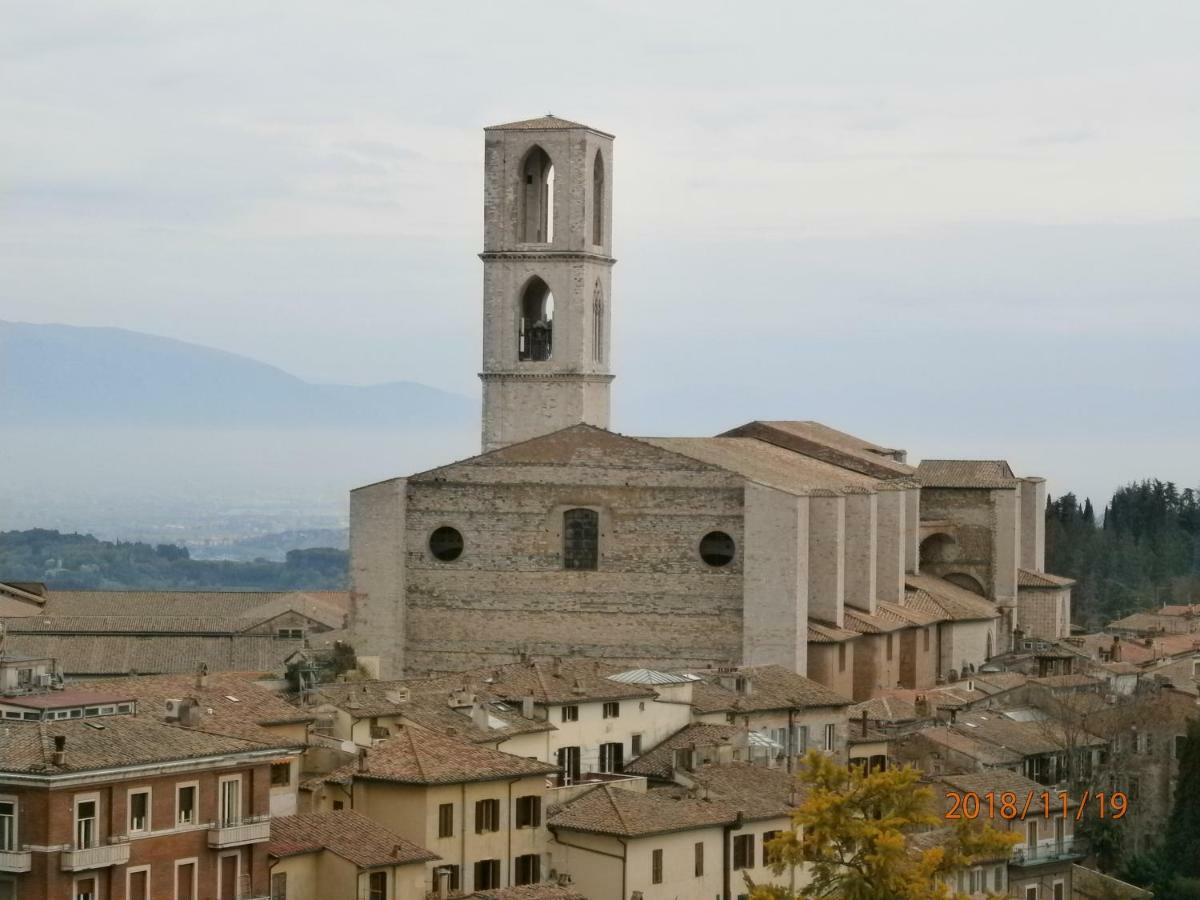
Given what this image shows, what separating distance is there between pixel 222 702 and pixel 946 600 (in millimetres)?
25044

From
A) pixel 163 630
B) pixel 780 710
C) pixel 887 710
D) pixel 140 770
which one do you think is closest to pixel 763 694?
pixel 780 710

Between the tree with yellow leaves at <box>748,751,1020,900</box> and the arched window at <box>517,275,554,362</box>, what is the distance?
29312mm

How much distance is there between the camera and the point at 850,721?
Answer: 4559cm

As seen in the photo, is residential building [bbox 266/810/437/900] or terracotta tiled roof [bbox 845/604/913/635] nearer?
residential building [bbox 266/810/437/900]

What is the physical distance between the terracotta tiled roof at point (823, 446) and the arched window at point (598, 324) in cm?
359

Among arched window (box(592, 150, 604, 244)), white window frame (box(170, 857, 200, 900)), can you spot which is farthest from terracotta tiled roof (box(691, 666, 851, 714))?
arched window (box(592, 150, 604, 244))

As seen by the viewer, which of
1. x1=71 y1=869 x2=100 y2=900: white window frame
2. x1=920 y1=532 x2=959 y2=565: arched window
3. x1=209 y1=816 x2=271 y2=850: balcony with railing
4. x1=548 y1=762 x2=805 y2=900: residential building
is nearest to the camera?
x1=71 y1=869 x2=100 y2=900: white window frame

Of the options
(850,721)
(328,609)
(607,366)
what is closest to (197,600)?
(328,609)

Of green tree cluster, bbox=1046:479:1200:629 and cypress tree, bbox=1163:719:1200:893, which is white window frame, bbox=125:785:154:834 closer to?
cypress tree, bbox=1163:719:1200:893

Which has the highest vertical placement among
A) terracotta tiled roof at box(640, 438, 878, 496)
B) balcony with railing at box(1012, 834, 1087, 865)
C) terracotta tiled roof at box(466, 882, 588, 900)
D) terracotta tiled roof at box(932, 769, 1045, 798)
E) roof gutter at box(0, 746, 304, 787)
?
terracotta tiled roof at box(640, 438, 878, 496)

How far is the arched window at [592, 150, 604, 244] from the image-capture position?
61.4m

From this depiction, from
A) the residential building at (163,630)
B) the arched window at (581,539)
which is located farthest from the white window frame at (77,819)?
the residential building at (163,630)

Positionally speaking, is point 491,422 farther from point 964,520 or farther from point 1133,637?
point 1133,637
